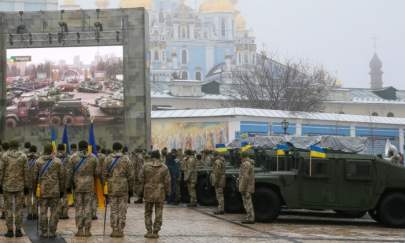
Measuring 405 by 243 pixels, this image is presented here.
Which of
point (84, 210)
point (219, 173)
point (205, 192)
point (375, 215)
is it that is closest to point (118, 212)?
point (84, 210)

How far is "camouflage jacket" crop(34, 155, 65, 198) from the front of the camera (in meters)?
16.1

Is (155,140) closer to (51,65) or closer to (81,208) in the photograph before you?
(51,65)

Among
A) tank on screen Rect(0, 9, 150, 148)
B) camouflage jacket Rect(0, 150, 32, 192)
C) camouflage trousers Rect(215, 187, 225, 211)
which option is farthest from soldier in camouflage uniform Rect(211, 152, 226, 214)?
tank on screen Rect(0, 9, 150, 148)

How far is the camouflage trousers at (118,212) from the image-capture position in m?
16.3

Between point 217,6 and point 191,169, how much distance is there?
13165 cm

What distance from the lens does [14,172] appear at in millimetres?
16328

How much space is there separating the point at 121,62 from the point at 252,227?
50.2 ft

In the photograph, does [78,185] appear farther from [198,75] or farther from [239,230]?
[198,75]

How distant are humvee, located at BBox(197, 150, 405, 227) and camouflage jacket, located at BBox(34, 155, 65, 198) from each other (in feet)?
19.3

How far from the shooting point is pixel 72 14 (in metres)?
33.3

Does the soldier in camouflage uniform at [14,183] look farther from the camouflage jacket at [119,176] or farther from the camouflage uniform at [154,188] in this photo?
the camouflage uniform at [154,188]

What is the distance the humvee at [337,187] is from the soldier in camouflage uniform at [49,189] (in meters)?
5.93

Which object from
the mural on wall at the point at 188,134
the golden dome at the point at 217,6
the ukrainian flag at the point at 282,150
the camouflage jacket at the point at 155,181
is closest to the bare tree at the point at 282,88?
the mural on wall at the point at 188,134

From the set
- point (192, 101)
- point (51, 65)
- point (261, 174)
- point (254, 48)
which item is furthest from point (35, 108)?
point (254, 48)
